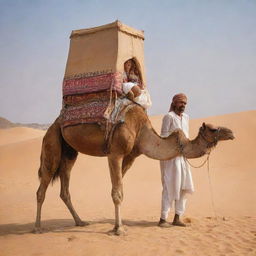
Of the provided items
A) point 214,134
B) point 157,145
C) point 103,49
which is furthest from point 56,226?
point 214,134

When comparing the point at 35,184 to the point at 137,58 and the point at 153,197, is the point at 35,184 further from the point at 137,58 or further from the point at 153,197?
the point at 137,58

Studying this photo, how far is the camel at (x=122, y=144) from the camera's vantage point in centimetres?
543

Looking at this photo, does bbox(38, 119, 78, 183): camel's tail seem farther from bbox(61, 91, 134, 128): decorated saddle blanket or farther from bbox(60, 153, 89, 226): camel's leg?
bbox(61, 91, 134, 128): decorated saddle blanket

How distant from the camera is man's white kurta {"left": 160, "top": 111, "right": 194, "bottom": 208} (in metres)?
6.32

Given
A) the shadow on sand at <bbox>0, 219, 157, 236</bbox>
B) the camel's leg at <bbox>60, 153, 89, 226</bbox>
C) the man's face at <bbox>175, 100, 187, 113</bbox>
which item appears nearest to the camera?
the shadow on sand at <bbox>0, 219, 157, 236</bbox>

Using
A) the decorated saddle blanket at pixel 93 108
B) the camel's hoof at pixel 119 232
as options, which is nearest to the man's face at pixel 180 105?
the decorated saddle blanket at pixel 93 108

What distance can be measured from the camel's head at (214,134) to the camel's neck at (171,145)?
8cm

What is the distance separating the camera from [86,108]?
6.24 m

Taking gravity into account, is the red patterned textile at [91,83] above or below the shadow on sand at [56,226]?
above

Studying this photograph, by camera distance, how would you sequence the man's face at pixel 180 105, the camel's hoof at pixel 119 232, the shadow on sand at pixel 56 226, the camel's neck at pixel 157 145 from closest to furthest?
1. the camel's hoof at pixel 119 232
2. the camel's neck at pixel 157 145
3. the shadow on sand at pixel 56 226
4. the man's face at pixel 180 105

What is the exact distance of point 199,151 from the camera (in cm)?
542

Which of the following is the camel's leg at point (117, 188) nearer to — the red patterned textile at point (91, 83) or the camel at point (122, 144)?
the camel at point (122, 144)

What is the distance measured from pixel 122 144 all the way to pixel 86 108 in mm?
1002

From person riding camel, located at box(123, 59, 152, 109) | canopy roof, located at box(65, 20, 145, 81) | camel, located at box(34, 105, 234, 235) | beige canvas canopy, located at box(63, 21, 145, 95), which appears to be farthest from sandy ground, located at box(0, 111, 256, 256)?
canopy roof, located at box(65, 20, 145, 81)
